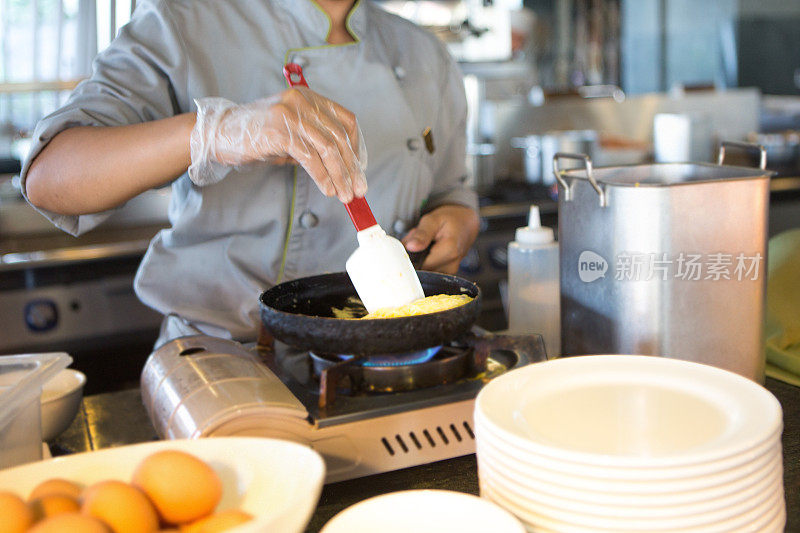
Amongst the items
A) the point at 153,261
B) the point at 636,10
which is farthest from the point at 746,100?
the point at 153,261

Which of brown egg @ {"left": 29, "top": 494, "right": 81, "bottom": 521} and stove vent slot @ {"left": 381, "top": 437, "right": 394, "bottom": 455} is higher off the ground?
brown egg @ {"left": 29, "top": 494, "right": 81, "bottom": 521}

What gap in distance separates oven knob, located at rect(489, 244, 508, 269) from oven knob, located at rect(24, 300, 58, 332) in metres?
1.46

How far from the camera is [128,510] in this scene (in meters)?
0.60

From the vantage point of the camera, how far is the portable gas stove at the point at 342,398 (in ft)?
2.96

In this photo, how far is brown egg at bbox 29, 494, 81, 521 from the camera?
611 mm

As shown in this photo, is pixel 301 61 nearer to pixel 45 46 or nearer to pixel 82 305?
pixel 82 305

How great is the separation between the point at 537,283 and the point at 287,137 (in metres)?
0.50

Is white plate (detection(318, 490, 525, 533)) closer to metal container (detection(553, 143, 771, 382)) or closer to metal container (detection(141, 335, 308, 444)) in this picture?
metal container (detection(141, 335, 308, 444))

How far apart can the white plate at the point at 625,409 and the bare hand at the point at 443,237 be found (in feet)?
2.02

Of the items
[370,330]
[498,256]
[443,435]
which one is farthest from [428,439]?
[498,256]

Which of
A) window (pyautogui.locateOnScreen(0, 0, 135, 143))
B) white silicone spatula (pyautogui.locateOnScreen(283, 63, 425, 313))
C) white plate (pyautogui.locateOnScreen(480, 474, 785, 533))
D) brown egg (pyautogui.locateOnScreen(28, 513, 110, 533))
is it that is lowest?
white plate (pyautogui.locateOnScreen(480, 474, 785, 533))

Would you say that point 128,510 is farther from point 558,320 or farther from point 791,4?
point 791,4

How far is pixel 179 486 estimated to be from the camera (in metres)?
0.63

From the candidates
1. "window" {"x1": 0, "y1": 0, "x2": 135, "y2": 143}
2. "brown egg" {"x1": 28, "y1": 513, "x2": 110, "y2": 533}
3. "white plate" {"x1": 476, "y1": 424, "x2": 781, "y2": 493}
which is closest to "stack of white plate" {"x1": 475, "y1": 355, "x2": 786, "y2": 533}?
"white plate" {"x1": 476, "y1": 424, "x2": 781, "y2": 493}
